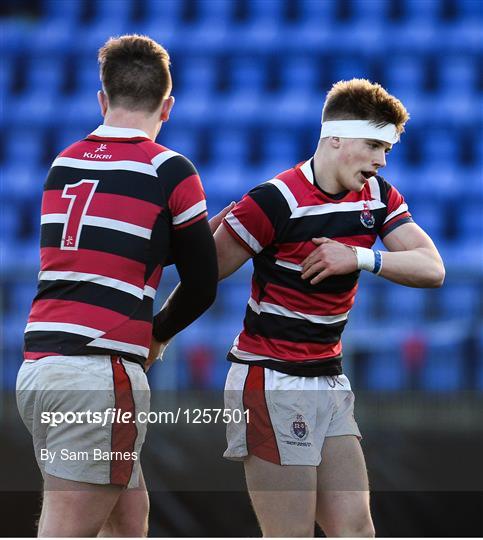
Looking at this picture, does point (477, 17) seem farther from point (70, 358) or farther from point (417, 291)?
point (70, 358)

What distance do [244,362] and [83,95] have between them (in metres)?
7.67

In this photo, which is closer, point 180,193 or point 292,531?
point 180,193

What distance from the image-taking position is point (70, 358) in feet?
9.34

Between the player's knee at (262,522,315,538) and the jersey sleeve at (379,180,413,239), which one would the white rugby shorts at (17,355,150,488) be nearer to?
the player's knee at (262,522,315,538)

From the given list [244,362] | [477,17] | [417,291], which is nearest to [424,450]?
[417,291]

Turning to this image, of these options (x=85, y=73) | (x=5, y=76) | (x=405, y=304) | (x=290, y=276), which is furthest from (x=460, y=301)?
(x=5, y=76)

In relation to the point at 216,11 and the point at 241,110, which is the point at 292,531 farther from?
the point at 216,11

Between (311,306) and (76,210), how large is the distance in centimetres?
83

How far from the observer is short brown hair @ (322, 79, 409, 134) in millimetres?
3408

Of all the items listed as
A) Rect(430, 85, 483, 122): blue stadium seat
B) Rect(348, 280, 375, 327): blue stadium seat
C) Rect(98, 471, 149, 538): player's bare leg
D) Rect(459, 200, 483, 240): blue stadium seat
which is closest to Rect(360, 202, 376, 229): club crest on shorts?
Rect(98, 471, 149, 538): player's bare leg

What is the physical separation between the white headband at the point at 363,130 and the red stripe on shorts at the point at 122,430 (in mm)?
1048

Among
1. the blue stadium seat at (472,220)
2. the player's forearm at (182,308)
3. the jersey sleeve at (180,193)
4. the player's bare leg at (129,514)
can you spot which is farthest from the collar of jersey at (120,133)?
the blue stadium seat at (472,220)

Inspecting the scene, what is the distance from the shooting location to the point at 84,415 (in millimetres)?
2830

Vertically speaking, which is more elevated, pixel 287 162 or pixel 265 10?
pixel 265 10
